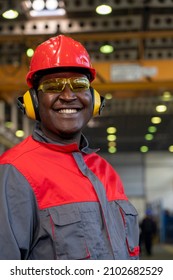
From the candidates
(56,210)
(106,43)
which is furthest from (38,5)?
(56,210)

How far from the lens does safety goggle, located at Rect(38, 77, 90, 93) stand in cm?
194

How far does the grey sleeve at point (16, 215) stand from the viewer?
1.69m

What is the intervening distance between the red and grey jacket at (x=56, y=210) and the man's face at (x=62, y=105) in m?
0.06

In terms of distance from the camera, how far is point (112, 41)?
9438 millimetres

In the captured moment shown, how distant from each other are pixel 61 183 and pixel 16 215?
0.64 feet

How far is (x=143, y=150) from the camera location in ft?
89.3

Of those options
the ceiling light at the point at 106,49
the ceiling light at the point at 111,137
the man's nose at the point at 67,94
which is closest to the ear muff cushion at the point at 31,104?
the man's nose at the point at 67,94

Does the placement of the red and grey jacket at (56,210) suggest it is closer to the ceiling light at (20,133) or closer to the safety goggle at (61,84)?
the safety goggle at (61,84)

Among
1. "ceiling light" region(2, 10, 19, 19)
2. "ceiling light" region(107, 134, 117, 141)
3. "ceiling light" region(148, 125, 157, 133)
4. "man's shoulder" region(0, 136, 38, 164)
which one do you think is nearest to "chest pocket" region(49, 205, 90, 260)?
"man's shoulder" region(0, 136, 38, 164)

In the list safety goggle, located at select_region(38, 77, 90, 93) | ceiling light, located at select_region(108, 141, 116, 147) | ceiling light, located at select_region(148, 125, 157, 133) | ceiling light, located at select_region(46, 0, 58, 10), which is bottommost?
ceiling light, located at select_region(108, 141, 116, 147)

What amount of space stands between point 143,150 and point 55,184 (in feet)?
83.9

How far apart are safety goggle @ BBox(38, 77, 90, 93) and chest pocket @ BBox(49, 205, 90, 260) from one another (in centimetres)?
42

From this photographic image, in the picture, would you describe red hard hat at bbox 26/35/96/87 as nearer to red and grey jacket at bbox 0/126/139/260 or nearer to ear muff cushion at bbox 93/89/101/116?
ear muff cushion at bbox 93/89/101/116
